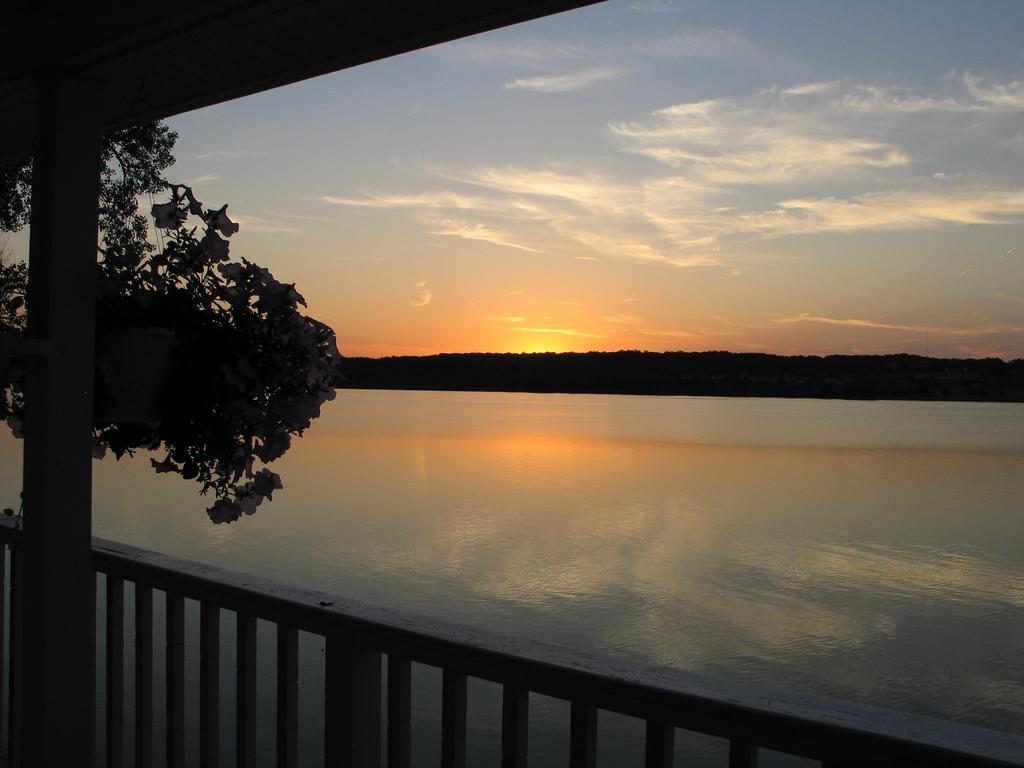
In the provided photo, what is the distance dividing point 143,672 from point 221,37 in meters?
1.35

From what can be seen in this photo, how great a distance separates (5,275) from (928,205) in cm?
2835

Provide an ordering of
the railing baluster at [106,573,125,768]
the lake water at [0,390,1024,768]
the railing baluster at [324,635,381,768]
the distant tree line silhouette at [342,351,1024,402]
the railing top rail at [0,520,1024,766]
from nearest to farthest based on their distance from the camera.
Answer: the railing top rail at [0,520,1024,766], the railing baluster at [324,635,381,768], the railing baluster at [106,573,125,768], the lake water at [0,390,1024,768], the distant tree line silhouette at [342,351,1024,402]

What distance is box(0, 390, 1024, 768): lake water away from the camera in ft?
24.8

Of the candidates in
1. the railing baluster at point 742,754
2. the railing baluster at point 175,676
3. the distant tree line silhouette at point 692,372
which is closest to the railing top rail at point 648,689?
the railing baluster at point 742,754

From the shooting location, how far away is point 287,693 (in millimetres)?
1642

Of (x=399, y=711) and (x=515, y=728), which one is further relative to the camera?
(x=399, y=711)

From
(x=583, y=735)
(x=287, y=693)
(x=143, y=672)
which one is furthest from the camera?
(x=143, y=672)

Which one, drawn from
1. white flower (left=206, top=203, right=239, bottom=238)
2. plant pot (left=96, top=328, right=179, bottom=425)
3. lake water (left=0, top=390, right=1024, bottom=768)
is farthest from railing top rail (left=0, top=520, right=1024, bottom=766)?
lake water (left=0, top=390, right=1024, bottom=768)

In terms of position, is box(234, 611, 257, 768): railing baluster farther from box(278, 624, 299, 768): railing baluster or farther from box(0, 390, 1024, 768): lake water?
box(0, 390, 1024, 768): lake water

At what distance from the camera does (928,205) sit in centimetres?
2656

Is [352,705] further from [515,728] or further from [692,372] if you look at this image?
[692,372]

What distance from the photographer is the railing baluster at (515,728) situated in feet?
4.25

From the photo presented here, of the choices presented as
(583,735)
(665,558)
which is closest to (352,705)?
(583,735)

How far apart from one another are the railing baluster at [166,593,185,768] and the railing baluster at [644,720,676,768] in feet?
3.55
